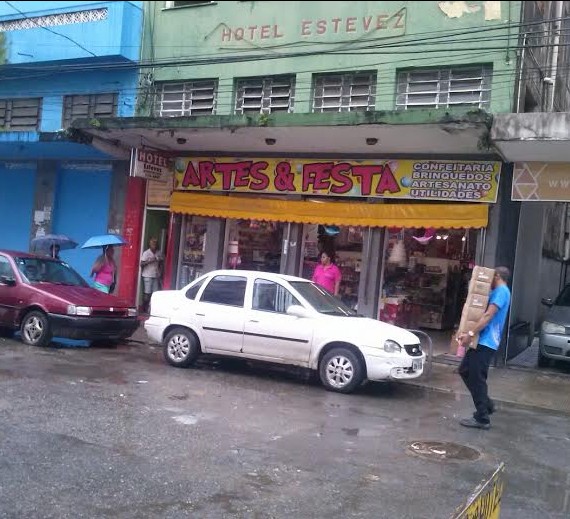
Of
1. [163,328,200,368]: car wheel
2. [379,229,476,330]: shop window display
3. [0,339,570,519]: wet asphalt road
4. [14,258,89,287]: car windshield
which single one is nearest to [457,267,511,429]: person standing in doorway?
[0,339,570,519]: wet asphalt road

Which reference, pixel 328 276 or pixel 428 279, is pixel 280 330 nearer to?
pixel 328 276

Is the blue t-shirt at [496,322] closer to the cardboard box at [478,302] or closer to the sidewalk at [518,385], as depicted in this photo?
the cardboard box at [478,302]

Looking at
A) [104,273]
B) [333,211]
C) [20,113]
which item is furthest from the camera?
[20,113]

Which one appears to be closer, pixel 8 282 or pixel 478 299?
pixel 478 299

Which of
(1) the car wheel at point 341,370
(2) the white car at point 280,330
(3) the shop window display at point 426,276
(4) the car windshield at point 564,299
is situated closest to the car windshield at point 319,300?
(2) the white car at point 280,330

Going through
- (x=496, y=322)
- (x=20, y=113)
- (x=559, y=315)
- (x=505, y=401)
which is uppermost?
(x=20, y=113)

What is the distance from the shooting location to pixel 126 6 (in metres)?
16.0

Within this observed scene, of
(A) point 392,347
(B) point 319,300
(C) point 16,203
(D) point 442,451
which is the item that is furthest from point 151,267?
(D) point 442,451

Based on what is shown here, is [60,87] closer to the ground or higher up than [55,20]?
closer to the ground

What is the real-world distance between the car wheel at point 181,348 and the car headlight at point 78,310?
5.41 ft

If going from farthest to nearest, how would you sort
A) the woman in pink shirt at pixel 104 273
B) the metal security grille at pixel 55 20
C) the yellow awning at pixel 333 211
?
1. the metal security grille at pixel 55 20
2. the woman in pink shirt at pixel 104 273
3. the yellow awning at pixel 333 211

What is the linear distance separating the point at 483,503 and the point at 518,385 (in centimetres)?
798

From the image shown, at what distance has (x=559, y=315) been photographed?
12383mm

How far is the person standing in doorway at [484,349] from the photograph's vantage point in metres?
7.62
